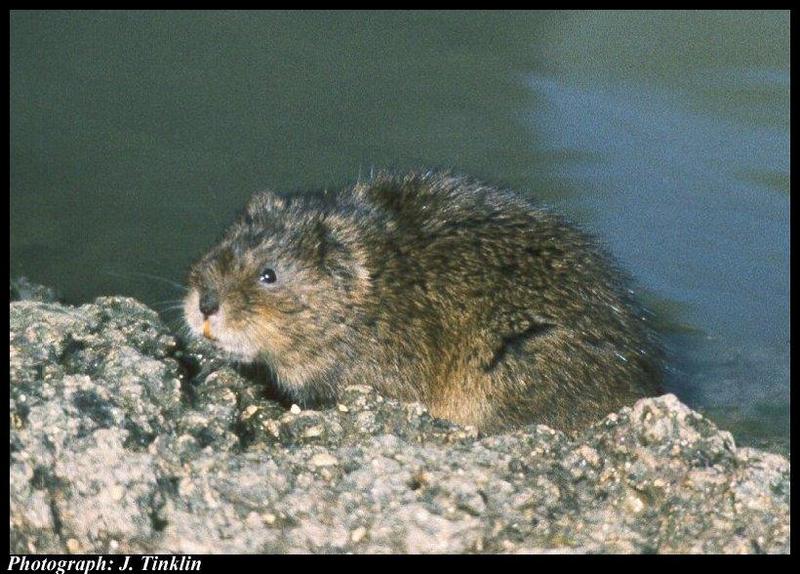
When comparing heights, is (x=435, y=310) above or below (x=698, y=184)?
above

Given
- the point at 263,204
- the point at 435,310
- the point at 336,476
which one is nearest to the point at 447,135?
the point at 263,204

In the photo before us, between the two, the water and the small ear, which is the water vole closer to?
the small ear

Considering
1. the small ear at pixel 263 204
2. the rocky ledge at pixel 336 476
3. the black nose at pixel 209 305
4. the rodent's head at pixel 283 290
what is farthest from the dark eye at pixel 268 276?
the rocky ledge at pixel 336 476

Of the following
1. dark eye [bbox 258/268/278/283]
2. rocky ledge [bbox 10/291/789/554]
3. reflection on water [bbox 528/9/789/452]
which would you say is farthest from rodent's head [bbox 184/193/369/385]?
reflection on water [bbox 528/9/789/452]

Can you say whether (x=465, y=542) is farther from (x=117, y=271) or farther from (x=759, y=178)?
(x=759, y=178)

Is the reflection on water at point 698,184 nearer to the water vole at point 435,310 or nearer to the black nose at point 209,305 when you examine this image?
the water vole at point 435,310

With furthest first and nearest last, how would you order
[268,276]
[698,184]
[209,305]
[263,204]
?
[698,184] < [263,204] < [268,276] < [209,305]

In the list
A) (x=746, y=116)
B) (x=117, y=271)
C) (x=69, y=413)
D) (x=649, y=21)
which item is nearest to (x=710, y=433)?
(x=69, y=413)

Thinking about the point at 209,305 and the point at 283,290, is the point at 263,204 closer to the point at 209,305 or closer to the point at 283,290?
the point at 283,290
